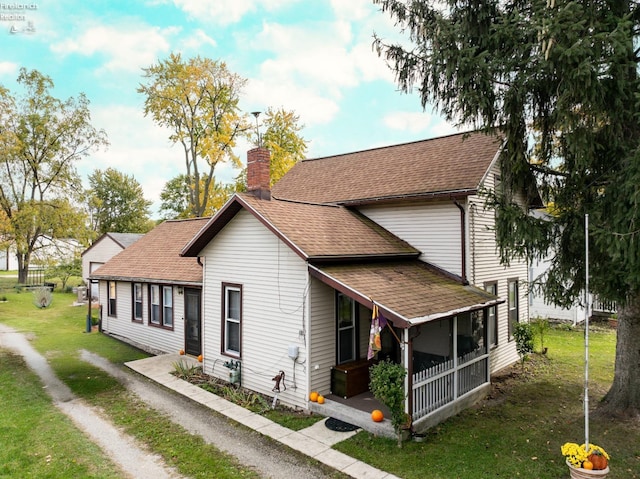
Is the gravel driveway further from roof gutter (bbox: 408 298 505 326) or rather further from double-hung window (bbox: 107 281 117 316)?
double-hung window (bbox: 107 281 117 316)

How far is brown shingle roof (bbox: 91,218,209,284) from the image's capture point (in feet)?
49.3

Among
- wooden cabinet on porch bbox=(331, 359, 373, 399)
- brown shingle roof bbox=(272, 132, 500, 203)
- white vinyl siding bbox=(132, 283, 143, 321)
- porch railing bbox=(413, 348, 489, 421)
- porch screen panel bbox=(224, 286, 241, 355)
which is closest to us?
porch railing bbox=(413, 348, 489, 421)

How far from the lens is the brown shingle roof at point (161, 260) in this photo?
1503 cm

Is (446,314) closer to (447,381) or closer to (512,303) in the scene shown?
(447,381)

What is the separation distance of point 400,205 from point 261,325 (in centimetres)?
569

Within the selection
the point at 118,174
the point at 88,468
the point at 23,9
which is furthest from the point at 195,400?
the point at 118,174

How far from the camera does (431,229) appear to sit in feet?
39.0

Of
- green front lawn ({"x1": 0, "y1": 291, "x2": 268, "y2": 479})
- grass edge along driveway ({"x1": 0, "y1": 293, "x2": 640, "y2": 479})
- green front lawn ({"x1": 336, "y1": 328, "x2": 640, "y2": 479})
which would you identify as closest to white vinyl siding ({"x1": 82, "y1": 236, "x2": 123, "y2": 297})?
green front lawn ({"x1": 0, "y1": 291, "x2": 268, "y2": 479})

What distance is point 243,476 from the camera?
686 cm

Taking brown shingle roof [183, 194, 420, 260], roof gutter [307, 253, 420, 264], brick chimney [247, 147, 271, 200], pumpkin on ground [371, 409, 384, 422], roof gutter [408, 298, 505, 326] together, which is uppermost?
brick chimney [247, 147, 271, 200]

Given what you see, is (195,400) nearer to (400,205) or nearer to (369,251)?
(369,251)

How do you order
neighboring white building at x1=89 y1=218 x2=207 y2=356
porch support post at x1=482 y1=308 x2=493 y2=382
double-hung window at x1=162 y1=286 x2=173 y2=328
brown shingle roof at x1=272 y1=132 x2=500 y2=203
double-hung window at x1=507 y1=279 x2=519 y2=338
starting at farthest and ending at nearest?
double-hung window at x1=162 y1=286 x2=173 y2=328, neighboring white building at x1=89 y1=218 x2=207 y2=356, double-hung window at x1=507 y1=279 x2=519 y2=338, brown shingle roof at x1=272 y1=132 x2=500 y2=203, porch support post at x1=482 y1=308 x2=493 y2=382

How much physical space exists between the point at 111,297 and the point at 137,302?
2.52 meters

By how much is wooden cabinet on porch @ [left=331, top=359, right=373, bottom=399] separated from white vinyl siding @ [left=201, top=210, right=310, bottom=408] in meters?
0.81
